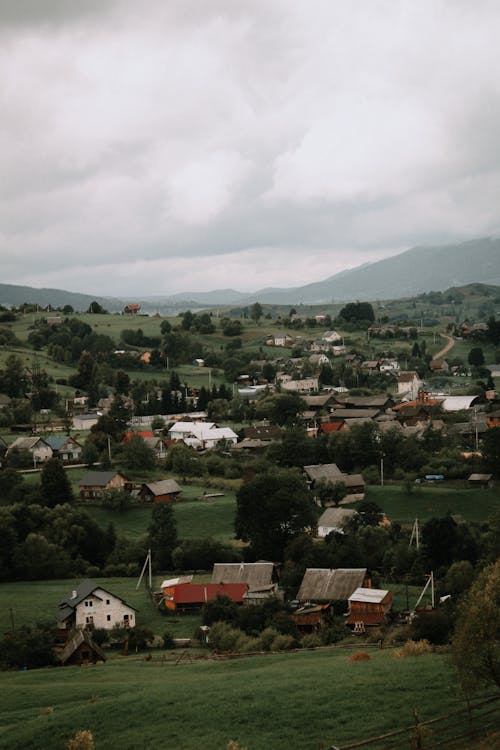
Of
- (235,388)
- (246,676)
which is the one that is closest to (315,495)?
(246,676)

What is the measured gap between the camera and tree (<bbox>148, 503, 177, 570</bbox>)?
4278 cm

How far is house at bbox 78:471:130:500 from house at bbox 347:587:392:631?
78.6 feet

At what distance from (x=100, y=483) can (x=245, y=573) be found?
18.8m

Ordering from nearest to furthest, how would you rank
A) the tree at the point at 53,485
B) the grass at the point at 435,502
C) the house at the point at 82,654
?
the house at the point at 82,654 → the grass at the point at 435,502 → the tree at the point at 53,485

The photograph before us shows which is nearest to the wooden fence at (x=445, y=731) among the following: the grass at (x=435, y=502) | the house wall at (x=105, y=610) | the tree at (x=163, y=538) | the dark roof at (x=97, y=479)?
the house wall at (x=105, y=610)

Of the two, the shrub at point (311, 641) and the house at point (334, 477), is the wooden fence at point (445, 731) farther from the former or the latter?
the house at point (334, 477)

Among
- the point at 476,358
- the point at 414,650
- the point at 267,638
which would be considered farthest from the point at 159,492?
the point at 476,358

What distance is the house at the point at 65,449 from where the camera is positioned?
217 ft

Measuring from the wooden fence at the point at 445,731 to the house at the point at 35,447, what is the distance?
164 ft

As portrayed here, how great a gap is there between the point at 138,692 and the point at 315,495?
30.9 meters

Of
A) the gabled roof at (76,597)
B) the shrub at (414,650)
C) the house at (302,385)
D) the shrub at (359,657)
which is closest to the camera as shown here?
the shrub at (414,650)

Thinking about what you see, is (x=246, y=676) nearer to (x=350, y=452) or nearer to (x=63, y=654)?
(x=63, y=654)

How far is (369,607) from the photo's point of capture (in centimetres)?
3241

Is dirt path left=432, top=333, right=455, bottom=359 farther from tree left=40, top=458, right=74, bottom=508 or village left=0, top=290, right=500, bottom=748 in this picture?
tree left=40, top=458, right=74, bottom=508
